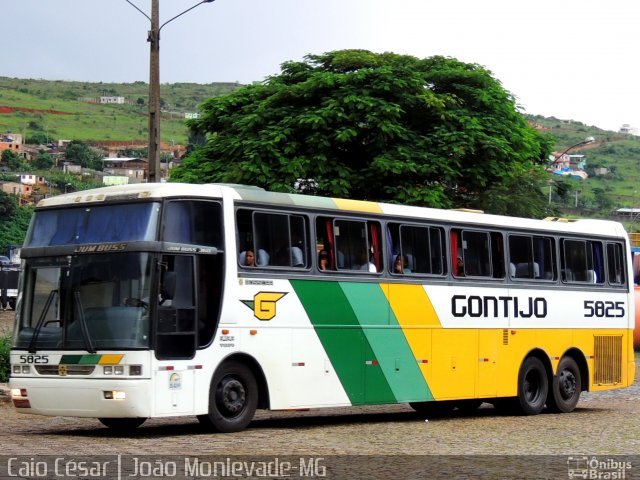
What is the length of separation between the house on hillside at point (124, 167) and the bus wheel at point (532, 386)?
456 feet

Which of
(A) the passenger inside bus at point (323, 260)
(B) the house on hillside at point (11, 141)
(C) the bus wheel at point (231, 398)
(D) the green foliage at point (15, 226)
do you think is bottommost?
(C) the bus wheel at point (231, 398)

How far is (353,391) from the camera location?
1947 cm

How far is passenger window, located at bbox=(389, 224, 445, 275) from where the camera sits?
20484 mm

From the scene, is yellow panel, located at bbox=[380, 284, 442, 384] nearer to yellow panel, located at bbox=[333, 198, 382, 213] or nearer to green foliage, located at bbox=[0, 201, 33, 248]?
yellow panel, located at bbox=[333, 198, 382, 213]

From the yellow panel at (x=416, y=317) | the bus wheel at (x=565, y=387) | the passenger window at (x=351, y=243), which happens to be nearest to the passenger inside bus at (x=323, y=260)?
the passenger window at (x=351, y=243)

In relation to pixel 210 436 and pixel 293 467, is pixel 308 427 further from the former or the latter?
pixel 293 467

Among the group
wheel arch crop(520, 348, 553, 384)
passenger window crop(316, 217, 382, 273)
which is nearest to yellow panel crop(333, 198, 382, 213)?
passenger window crop(316, 217, 382, 273)

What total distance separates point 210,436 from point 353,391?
3336mm

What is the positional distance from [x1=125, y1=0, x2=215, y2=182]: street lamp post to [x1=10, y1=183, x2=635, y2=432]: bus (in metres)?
7.50

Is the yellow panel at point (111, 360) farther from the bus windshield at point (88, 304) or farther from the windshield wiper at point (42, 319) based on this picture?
the windshield wiper at point (42, 319)

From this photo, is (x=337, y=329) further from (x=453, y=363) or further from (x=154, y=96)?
(x=154, y=96)

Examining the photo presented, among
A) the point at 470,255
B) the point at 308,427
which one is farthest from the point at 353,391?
the point at 470,255

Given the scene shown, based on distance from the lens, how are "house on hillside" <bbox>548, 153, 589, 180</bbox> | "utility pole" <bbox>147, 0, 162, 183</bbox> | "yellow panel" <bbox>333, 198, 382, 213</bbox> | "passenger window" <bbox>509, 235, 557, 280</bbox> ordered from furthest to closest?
"house on hillside" <bbox>548, 153, 589, 180</bbox> → "utility pole" <bbox>147, 0, 162, 183</bbox> → "passenger window" <bbox>509, 235, 557, 280</bbox> → "yellow panel" <bbox>333, 198, 382, 213</bbox>

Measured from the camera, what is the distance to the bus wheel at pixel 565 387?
23.8 meters
